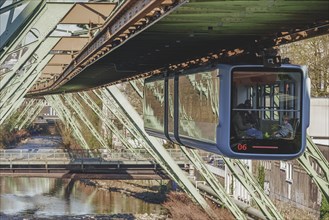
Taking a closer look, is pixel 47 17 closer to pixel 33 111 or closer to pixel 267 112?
pixel 267 112

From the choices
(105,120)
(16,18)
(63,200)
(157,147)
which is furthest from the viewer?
(105,120)

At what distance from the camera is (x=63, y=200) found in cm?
4541

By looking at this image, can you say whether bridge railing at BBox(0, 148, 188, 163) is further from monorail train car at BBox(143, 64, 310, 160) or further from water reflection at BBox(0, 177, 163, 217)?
monorail train car at BBox(143, 64, 310, 160)

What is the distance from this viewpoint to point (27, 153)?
44.9 m

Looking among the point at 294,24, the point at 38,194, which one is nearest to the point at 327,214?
the point at 294,24

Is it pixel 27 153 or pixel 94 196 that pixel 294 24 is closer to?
pixel 27 153

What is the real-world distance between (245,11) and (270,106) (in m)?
3.01

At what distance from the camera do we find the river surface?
130ft

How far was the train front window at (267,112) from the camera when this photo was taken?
39.3 feet

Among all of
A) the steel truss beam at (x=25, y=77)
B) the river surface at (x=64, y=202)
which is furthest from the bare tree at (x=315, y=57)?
the steel truss beam at (x=25, y=77)

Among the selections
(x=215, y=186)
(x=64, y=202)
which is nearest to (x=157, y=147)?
(x=215, y=186)

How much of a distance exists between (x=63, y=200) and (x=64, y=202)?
1.08 metres

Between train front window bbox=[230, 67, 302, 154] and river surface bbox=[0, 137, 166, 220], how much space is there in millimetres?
26527

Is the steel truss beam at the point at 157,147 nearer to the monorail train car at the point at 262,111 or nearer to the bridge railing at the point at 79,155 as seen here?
the bridge railing at the point at 79,155
